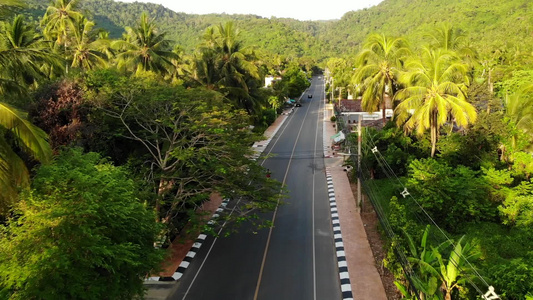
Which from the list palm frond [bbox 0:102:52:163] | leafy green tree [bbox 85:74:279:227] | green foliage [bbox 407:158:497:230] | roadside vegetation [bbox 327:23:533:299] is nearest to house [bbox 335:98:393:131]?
roadside vegetation [bbox 327:23:533:299]

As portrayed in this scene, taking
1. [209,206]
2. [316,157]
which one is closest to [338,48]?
[316,157]

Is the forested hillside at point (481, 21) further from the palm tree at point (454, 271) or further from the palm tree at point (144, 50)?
the palm tree at point (454, 271)

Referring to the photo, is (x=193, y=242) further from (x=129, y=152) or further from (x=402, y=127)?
(x=402, y=127)

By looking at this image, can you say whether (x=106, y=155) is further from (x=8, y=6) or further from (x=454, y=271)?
(x=454, y=271)

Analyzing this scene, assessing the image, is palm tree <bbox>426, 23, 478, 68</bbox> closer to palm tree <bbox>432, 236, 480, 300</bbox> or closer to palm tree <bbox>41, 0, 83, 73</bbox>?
palm tree <bbox>432, 236, 480, 300</bbox>

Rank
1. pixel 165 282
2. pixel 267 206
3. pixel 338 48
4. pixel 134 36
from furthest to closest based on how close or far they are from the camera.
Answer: pixel 338 48, pixel 134 36, pixel 267 206, pixel 165 282

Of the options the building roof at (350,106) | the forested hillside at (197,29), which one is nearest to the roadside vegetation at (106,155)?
the building roof at (350,106)
